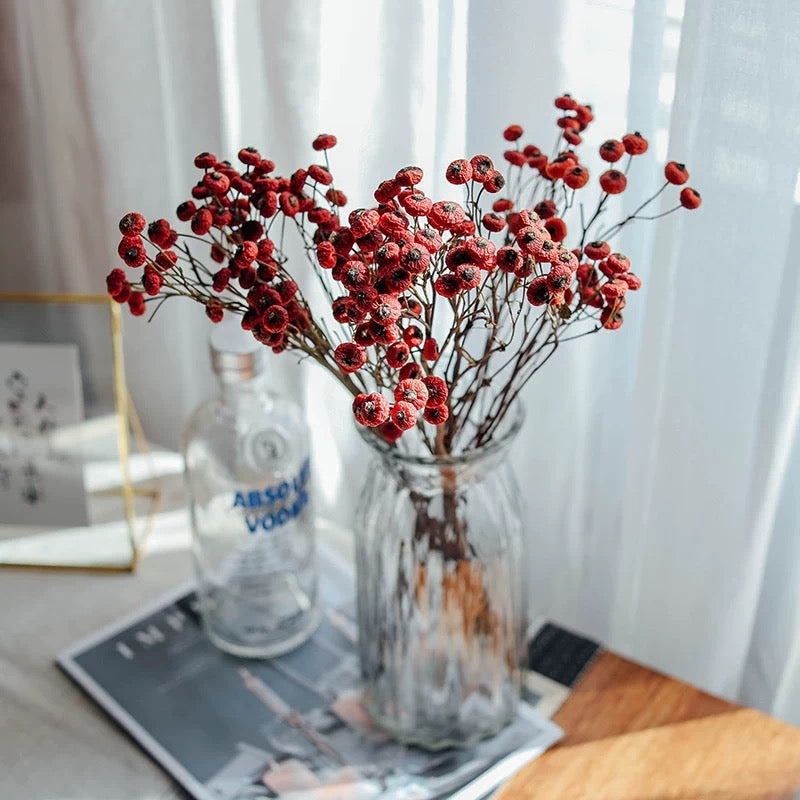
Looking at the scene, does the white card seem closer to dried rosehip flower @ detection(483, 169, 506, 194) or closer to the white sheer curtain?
the white sheer curtain

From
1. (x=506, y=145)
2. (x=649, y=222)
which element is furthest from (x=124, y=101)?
(x=649, y=222)

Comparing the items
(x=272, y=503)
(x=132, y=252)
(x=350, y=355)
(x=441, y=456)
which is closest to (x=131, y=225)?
(x=132, y=252)

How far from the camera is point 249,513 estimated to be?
3.20ft

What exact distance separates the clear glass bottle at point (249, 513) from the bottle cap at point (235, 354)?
A: 3 centimetres

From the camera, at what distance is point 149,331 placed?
1303 millimetres

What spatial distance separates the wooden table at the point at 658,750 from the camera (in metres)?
0.88

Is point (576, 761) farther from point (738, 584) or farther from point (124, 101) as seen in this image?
point (124, 101)

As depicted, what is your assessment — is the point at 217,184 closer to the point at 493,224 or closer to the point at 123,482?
the point at 493,224

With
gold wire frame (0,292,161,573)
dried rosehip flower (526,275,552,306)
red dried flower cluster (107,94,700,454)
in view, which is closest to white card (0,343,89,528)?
gold wire frame (0,292,161,573)

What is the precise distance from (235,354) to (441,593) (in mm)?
256

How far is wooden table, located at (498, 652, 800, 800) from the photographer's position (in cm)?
88

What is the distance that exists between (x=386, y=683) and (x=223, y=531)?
208 mm

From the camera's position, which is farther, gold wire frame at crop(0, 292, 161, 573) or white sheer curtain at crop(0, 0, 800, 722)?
gold wire frame at crop(0, 292, 161, 573)

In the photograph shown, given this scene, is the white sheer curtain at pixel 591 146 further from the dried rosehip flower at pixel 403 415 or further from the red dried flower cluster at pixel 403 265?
the dried rosehip flower at pixel 403 415
